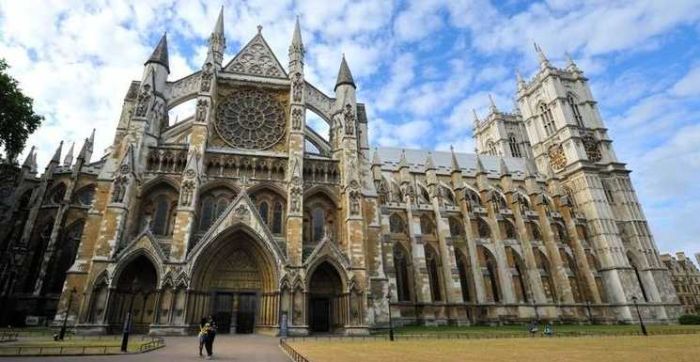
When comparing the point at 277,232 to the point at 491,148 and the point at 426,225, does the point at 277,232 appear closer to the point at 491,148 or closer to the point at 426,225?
the point at 426,225

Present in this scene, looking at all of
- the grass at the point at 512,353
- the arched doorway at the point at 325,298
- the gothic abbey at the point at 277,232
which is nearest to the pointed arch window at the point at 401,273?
the gothic abbey at the point at 277,232

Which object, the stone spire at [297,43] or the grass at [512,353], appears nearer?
the grass at [512,353]

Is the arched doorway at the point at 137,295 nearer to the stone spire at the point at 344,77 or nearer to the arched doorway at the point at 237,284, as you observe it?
the arched doorway at the point at 237,284

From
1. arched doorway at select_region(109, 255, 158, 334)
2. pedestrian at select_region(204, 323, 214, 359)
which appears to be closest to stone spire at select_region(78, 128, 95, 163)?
arched doorway at select_region(109, 255, 158, 334)

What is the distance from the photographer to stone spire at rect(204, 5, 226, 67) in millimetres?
26133

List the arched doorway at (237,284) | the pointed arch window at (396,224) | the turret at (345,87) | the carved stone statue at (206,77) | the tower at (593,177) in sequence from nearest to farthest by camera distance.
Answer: the arched doorway at (237,284) < the carved stone statue at (206,77) < the turret at (345,87) < the pointed arch window at (396,224) < the tower at (593,177)

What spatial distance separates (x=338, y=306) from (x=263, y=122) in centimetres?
1364

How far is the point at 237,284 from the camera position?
21.0 meters

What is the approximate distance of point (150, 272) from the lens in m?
20.4

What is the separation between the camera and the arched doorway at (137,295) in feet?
62.9

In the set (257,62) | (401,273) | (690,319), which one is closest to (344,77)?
(257,62)

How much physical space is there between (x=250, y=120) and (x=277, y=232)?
27.8 ft

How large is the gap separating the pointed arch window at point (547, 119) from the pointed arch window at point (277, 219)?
43.0 meters

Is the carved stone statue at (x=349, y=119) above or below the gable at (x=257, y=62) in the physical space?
Result: below
